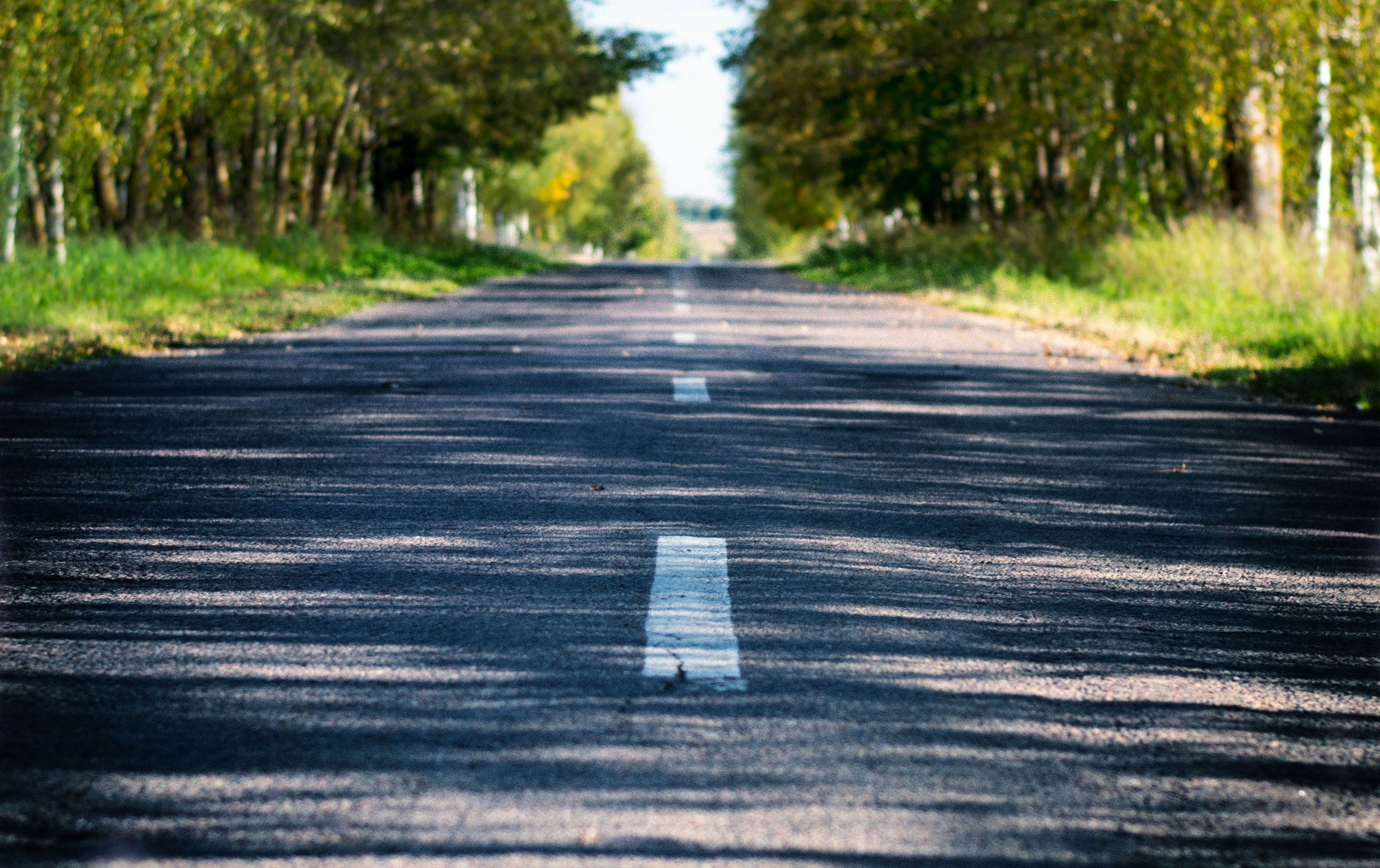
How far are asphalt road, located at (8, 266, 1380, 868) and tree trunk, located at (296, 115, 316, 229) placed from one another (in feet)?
83.5

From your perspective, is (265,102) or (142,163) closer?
(142,163)

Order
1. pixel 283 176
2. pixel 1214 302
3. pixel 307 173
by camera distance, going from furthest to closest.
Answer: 1. pixel 307 173
2. pixel 283 176
3. pixel 1214 302

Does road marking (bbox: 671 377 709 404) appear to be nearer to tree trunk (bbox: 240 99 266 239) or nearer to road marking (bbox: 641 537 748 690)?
road marking (bbox: 641 537 748 690)

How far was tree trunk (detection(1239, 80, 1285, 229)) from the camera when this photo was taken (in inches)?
866

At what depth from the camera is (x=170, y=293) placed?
→ 18859 mm

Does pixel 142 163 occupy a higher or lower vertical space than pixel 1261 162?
higher

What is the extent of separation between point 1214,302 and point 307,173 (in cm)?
2305

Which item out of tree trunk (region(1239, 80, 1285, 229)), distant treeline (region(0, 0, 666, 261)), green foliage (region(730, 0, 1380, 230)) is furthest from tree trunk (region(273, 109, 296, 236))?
tree trunk (region(1239, 80, 1285, 229))

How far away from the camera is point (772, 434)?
29.8ft

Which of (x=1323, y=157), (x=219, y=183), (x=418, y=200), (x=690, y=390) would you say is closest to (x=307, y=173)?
(x=219, y=183)

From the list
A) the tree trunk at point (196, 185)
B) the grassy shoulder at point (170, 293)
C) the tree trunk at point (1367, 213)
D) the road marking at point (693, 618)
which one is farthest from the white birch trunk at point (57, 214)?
the tree trunk at point (1367, 213)

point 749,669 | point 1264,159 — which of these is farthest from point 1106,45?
point 749,669

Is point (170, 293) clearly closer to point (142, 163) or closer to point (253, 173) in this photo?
point (142, 163)

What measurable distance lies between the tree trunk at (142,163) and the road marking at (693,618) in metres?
18.2
